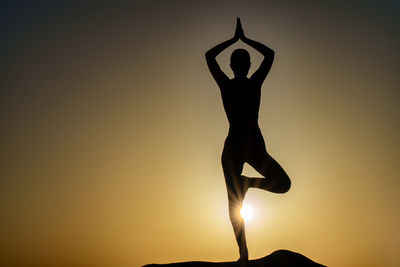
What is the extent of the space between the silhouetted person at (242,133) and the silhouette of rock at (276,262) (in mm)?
567

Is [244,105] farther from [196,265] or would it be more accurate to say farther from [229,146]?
[196,265]

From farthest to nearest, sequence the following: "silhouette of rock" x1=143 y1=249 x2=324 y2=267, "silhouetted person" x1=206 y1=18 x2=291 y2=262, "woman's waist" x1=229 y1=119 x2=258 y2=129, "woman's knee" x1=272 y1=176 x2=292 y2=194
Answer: "silhouette of rock" x1=143 y1=249 x2=324 y2=267, "woman's waist" x1=229 y1=119 x2=258 y2=129, "silhouetted person" x1=206 y1=18 x2=291 y2=262, "woman's knee" x1=272 y1=176 x2=292 y2=194

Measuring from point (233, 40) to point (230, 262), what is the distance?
13.9 feet

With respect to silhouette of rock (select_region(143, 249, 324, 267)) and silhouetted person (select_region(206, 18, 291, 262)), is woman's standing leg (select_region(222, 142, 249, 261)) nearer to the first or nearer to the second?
silhouetted person (select_region(206, 18, 291, 262))

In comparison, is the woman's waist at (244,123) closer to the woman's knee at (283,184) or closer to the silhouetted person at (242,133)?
the silhouetted person at (242,133)

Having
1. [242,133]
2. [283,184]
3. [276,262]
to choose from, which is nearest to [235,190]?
[283,184]

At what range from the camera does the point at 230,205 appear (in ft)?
24.6

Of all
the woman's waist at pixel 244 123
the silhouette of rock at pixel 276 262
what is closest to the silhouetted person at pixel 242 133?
the woman's waist at pixel 244 123

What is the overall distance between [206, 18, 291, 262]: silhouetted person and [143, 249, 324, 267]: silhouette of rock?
0.57 m

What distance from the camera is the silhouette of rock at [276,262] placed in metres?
7.89

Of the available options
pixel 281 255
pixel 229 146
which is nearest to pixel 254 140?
pixel 229 146

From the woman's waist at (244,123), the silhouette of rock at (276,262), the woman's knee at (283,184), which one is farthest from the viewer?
the silhouette of rock at (276,262)

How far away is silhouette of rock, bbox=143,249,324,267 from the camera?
789 cm

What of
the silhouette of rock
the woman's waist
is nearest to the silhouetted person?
the woman's waist
